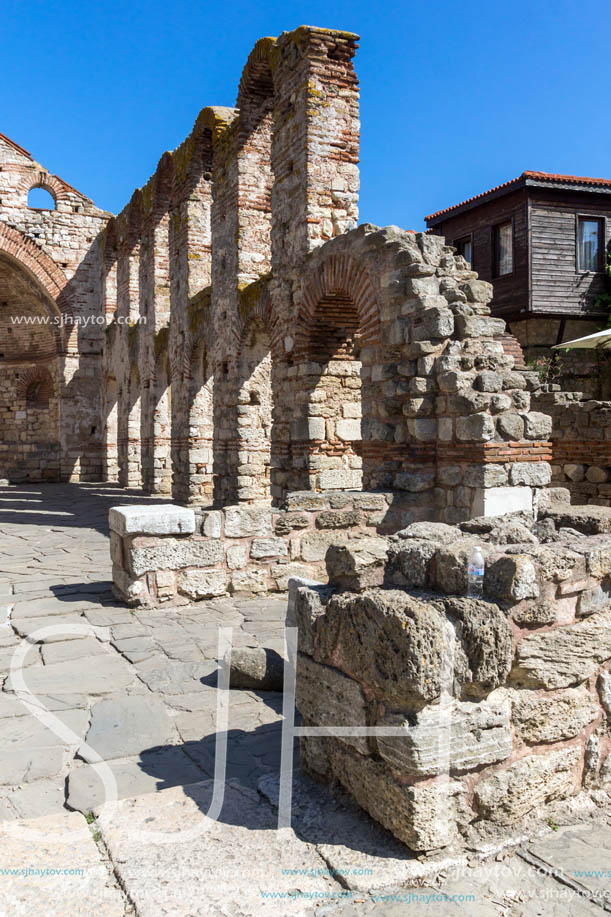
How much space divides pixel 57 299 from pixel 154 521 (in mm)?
16403

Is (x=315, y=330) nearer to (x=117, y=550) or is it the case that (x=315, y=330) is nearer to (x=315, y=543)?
(x=315, y=543)

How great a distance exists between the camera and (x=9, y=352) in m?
22.0

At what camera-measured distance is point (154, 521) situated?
5.29m

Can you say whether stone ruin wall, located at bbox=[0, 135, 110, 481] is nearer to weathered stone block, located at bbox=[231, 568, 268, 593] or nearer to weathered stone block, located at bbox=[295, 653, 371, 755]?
weathered stone block, located at bbox=[231, 568, 268, 593]

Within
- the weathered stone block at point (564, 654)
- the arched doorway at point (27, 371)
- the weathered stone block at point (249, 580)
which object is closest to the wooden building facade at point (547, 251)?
the arched doorway at point (27, 371)

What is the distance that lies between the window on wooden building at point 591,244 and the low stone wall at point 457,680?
18410 mm

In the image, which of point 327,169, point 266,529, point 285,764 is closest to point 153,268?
point 327,169

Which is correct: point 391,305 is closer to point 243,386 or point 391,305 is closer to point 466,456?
point 466,456

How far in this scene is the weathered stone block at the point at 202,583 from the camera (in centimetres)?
547

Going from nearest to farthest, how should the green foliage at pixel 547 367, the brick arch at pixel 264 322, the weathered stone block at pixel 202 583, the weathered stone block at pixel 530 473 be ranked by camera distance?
1. the weathered stone block at pixel 202 583
2. the weathered stone block at pixel 530 473
3. the brick arch at pixel 264 322
4. the green foliage at pixel 547 367

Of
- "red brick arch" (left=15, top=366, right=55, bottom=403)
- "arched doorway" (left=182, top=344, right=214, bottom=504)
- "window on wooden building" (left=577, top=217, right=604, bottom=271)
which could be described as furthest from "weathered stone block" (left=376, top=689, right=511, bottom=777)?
"red brick arch" (left=15, top=366, right=55, bottom=403)

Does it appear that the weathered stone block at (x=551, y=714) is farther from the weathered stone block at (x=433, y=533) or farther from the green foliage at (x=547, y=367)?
the green foliage at (x=547, y=367)

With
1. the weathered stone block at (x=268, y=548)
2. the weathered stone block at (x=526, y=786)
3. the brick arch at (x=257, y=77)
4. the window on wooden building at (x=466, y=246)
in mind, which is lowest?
the weathered stone block at (x=526, y=786)

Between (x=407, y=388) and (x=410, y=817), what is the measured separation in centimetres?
463
